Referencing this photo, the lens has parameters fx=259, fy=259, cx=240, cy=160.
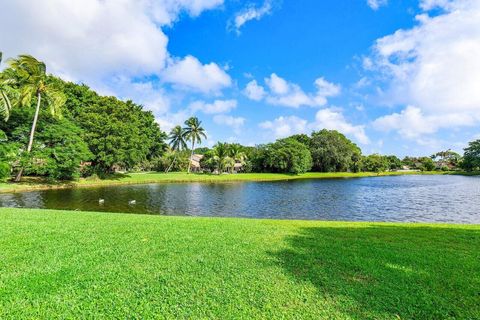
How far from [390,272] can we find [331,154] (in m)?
85.9

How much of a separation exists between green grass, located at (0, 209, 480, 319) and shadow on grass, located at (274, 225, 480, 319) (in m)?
0.02

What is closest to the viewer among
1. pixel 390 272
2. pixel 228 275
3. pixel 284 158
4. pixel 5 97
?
pixel 228 275

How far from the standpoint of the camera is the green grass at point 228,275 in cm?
415

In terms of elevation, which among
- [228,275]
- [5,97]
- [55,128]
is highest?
[5,97]

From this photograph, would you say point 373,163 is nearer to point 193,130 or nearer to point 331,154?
point 331,154

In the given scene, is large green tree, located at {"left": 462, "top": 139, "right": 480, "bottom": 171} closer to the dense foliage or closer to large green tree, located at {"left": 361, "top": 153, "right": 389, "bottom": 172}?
large green tree, located at {"left": 361, "top": 153, "right": 389, "bottom": 172}

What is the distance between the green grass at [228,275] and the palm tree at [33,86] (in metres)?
28.9

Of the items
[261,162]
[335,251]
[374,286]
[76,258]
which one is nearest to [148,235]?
[76,258]

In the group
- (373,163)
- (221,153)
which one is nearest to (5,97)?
(221,153)

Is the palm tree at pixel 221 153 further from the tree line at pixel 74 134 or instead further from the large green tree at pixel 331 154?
the large green tree at pixel 331 154

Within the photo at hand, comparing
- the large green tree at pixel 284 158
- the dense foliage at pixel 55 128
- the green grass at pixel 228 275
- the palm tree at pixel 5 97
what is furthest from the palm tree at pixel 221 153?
the green grass at pixel 228 275

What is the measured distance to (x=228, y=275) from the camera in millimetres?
5285

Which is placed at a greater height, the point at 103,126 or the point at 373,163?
the point at 103,126

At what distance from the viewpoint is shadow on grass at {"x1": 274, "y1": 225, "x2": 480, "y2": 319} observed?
14.2ft
